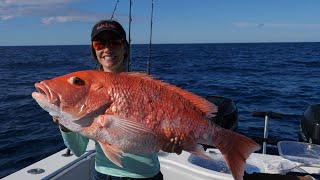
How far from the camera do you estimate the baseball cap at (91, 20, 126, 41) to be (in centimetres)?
298

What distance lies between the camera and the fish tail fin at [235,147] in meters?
2.69

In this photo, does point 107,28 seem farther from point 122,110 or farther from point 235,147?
point 235,147

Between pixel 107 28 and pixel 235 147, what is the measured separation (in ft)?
4.41

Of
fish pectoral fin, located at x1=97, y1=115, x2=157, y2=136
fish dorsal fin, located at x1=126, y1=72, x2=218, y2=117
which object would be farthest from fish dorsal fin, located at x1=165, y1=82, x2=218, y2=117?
fish pectoral fin, located at x1=97, y1=115, x2=157, y2=136

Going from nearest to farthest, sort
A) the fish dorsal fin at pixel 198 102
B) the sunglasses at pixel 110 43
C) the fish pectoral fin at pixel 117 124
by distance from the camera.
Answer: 1. the fish pectoral fin at pixel 117 124
2. the fish dorsal fin at pixel 198 102
3. the sunglasses at pixel 110 43

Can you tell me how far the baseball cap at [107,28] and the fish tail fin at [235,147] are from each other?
112 cm

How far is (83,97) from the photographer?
2432 mm

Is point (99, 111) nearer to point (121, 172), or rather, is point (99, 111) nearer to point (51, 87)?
point (51, 87)

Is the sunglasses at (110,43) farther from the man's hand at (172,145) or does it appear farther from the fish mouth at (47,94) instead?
the man's hand at (172,145)

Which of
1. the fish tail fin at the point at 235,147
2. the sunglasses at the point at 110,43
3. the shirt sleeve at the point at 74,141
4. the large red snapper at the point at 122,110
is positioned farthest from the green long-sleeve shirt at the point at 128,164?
the sunglasses at the point at 110,43

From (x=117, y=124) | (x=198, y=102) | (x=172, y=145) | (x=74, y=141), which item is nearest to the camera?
(x=117, y=124)

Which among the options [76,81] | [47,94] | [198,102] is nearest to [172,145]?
[198,102]

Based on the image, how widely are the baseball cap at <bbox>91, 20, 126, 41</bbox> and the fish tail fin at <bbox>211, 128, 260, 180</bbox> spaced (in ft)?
3.68

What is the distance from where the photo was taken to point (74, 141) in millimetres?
2994
